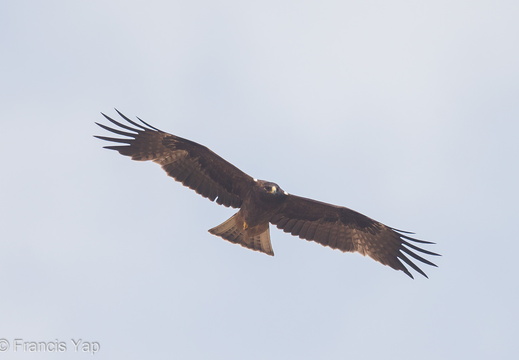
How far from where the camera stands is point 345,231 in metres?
11.6

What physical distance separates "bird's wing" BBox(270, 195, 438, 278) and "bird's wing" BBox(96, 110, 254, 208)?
0.88 meters

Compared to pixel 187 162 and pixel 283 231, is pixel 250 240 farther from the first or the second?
pixel 187 162

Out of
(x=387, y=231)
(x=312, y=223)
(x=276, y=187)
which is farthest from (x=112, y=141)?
(x=387, y=231)

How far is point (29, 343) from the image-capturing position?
8.01 meters

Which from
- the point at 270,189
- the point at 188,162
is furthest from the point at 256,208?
the point at 188,162

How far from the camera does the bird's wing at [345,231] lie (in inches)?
440

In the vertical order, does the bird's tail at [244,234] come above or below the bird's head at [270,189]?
below

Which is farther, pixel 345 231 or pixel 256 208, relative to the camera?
pixel 345 231

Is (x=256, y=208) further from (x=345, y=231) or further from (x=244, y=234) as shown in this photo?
(x=345, y=231)

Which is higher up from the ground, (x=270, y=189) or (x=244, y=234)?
(x=270, y=189)

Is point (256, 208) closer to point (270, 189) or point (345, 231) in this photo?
point (270, 189)

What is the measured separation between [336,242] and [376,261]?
0.79m

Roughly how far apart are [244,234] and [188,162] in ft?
5.01

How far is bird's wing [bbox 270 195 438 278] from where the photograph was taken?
1116cm
